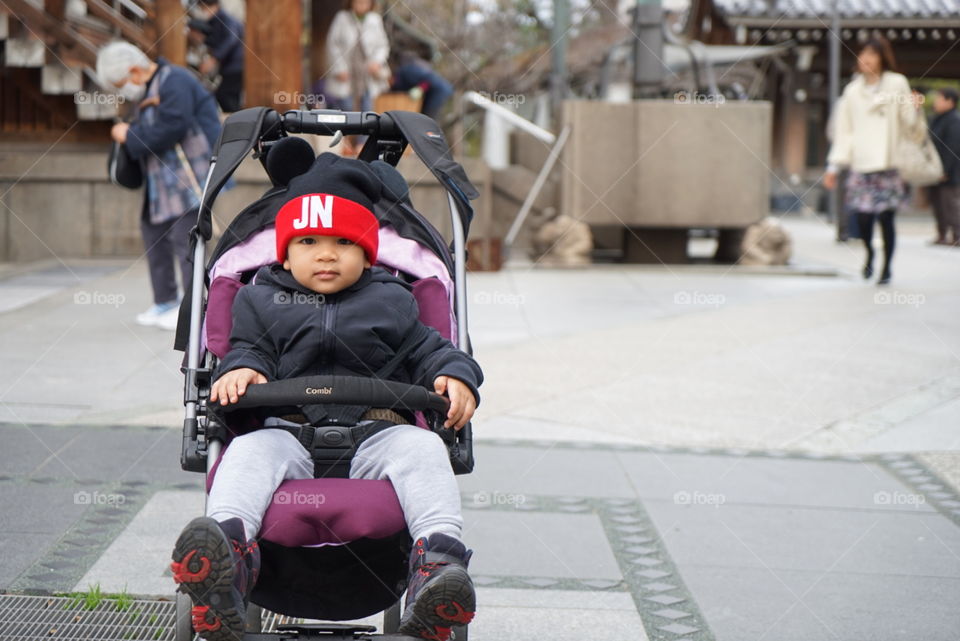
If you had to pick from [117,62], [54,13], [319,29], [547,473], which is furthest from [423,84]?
[547,473]

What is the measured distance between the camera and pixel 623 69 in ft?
104

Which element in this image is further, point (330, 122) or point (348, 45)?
point (348, 45)

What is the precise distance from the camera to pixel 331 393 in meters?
2.92

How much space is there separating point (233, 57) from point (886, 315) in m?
6.52

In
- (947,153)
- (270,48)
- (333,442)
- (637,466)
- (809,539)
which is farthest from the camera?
(947,153)

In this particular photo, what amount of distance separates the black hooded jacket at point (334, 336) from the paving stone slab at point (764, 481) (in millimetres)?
2000

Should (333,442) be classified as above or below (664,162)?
below

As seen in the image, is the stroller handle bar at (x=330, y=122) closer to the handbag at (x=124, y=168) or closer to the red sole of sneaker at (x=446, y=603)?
the red sole of sneaker at (x=446, y=603)

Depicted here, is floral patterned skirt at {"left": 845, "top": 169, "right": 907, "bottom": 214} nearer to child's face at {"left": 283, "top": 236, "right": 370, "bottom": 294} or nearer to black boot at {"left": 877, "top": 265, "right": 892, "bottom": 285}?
black boot at {"left": 877, "top": 265, "right": 892, "bottom": 285}

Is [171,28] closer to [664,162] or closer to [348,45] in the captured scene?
[348,45]

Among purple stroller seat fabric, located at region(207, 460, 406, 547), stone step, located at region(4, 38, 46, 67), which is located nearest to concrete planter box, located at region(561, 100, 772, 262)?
stone step, located at region(4, 38, 46, 67)

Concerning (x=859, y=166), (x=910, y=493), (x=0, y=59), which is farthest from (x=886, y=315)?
(x=0, y=59)

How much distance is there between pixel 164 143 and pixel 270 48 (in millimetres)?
3731

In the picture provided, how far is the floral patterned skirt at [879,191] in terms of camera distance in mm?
10828
